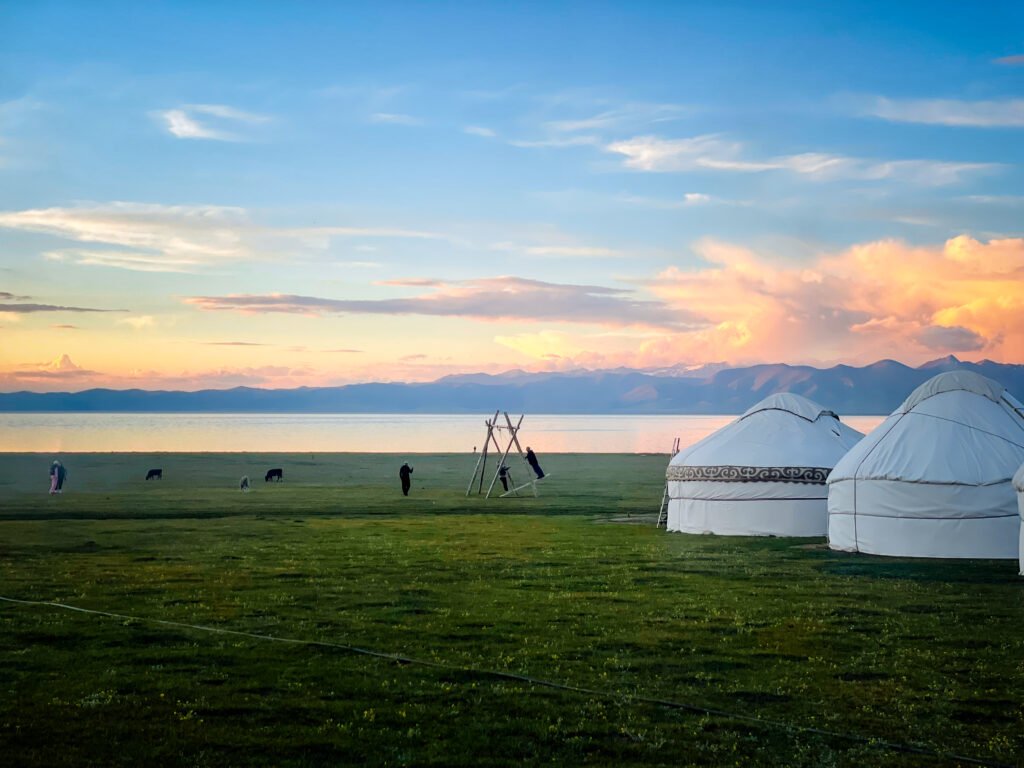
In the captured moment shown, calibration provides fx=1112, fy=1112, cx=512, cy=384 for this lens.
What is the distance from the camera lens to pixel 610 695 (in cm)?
952

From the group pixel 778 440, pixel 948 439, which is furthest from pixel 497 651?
pixel 778 440

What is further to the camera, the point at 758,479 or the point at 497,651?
the point at 758,479

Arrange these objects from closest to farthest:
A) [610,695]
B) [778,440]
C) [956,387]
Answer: [610,695], [956,387], [778,440]

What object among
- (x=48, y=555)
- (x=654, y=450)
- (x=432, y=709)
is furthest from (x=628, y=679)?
(x=654, y=450)

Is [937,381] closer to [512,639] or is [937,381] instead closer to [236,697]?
[512,639]

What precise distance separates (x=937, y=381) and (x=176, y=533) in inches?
652

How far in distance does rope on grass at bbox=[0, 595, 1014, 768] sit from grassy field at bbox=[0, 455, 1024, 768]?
10cm

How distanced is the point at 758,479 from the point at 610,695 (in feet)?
49.5

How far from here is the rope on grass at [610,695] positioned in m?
8.02

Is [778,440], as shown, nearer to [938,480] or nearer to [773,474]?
[773,474]

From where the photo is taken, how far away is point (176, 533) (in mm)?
24812

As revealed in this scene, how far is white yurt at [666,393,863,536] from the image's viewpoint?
23.9m

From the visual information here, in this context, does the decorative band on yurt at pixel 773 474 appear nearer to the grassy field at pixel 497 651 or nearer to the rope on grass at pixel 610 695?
the grassy field at pixel 497 651

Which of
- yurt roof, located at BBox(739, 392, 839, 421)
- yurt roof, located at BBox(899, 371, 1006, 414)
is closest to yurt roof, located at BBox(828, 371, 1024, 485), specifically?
yurt roof, located at BBox(899, 371, 1006, 414)
